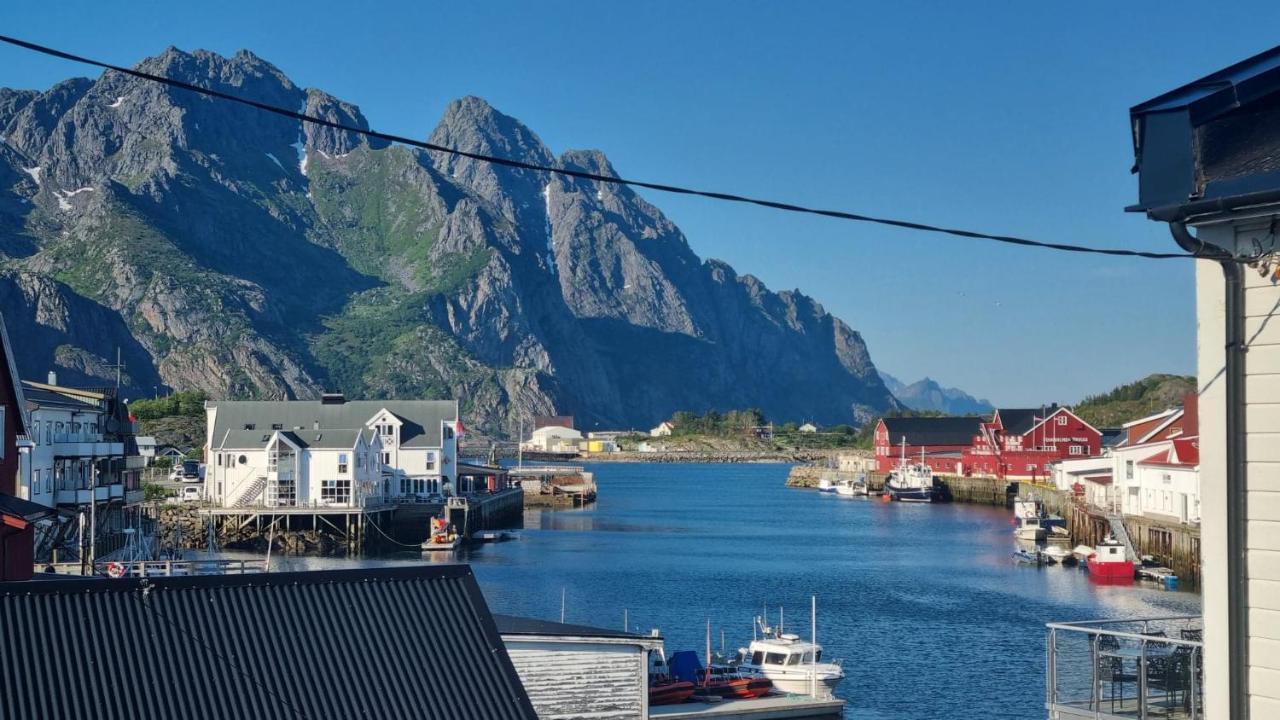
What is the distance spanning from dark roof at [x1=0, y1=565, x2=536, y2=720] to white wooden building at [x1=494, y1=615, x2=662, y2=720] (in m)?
13.9

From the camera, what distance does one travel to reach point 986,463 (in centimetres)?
14588

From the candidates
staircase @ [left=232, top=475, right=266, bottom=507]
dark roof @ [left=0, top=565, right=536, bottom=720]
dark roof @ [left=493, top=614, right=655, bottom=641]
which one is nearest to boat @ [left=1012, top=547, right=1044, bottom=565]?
staircase @ [left=232, top=475, right=266, bottom=507]

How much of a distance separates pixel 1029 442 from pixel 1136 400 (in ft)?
100

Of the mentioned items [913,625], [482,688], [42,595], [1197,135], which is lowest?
[913,625]

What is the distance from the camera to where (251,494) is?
278 ft

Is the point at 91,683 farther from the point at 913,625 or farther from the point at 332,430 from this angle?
the point at 332,430

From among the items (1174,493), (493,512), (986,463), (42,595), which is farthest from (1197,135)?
(986,463)

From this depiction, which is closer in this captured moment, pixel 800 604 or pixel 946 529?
pixel 800 604

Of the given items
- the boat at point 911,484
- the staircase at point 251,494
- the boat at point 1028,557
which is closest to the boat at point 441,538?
the staircase at point 251,494

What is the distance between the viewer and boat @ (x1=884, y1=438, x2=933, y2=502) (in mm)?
140125

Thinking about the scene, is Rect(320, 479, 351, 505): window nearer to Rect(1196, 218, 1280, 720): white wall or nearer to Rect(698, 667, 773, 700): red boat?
Rect(698, 667, 773, 700): red boat

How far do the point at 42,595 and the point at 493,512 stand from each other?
92.4 m

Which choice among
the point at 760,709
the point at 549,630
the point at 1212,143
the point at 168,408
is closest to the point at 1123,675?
the point at 1212,143

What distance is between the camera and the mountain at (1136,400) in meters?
148
